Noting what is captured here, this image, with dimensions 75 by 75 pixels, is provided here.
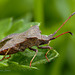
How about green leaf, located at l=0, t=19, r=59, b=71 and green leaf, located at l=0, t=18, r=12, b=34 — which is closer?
green leaf, located at l=0, t=19, r=59, b=71

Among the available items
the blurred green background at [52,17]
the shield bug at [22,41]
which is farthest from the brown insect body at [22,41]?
the blurred green background at [52,17]

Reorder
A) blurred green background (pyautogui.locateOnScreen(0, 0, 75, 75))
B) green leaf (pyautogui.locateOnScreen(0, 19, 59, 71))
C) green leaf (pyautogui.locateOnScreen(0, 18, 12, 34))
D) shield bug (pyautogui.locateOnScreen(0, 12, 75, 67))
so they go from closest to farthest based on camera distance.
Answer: green leaf (pyautogui.locateOnScreen(0, 19, 59, 71))
shield bug (pyautogui.locateOnScreen(0, 12, 75, 67))
green leaf (pyautogui.locateOnScreen(0, 18, 12, 34))
blurred green background (pyautogui.locateOnScreen(0, 0, 75, 75))

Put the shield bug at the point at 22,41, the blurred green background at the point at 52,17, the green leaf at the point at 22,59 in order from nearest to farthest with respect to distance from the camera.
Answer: the green leaf at the point at 22,59 < the shield bug at the point at 22,41 < the blurred green background at the point at 52,17

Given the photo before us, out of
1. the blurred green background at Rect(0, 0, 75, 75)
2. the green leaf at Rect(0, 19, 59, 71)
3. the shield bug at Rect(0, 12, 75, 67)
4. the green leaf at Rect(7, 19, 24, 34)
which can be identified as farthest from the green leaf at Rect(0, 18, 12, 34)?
the blurred green background at Rect(0, 0, 75, 75)

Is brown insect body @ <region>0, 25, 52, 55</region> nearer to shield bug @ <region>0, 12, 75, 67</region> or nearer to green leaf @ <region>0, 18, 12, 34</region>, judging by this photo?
shield bug @ <region>0, 12, 75, 67</region>

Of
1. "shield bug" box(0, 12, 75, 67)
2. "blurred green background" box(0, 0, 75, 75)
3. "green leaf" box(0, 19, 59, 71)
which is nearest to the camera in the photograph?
"green leaf" box(0, 19, 59, 71)

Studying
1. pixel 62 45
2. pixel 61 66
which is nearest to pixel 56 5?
pixel 62 45

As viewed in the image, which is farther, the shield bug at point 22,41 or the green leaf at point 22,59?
the shield bug at point 22,41

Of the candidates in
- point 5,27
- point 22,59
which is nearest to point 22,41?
point 22,59

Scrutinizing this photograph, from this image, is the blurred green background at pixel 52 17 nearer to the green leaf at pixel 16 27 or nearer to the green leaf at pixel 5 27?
the green leaf at pixel 16 27

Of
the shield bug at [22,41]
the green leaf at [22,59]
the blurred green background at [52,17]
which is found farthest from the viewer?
the blurred green background at [52,17]
